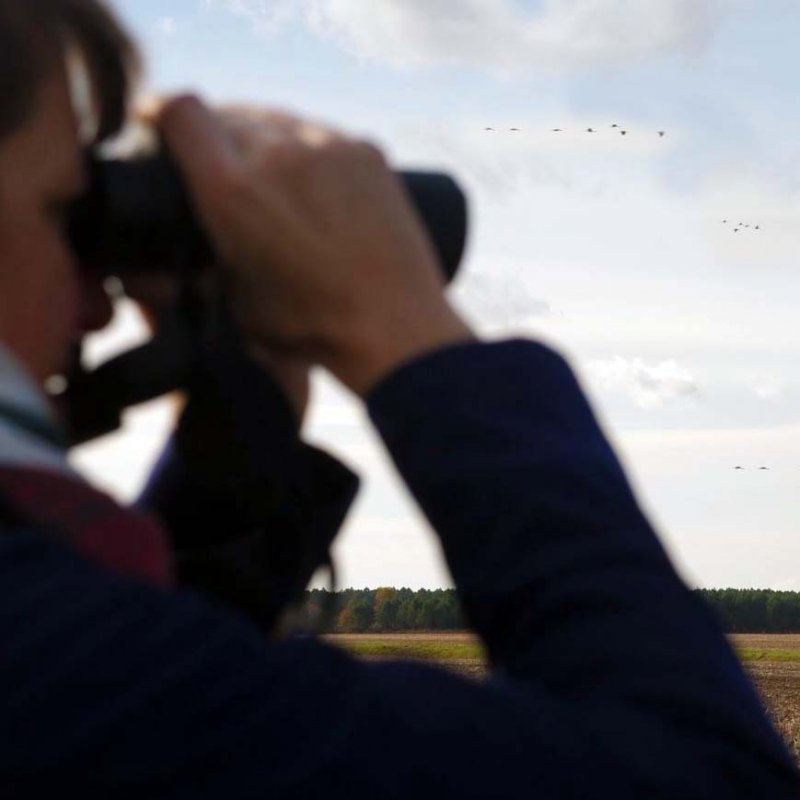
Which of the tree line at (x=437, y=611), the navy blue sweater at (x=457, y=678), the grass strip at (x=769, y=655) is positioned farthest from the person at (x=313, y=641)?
the tree line at (x=437, y=611)

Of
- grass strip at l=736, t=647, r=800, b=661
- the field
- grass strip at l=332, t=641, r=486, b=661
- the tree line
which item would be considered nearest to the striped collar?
the field

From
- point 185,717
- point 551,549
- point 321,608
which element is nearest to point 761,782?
point 551,549

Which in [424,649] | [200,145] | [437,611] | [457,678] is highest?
[200,145]

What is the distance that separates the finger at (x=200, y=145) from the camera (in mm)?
1123

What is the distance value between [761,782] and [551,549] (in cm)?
21

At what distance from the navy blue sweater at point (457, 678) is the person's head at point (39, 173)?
0.80 feet

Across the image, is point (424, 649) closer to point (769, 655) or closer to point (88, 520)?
point (769, 655)

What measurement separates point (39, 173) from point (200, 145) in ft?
0.41

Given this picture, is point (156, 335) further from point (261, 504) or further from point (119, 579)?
point (119, 579)

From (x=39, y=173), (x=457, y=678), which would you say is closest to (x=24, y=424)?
(x=39, y=173)

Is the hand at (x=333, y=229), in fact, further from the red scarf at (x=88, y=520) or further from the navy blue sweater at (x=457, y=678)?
the red scarf at (x=88, y=520)

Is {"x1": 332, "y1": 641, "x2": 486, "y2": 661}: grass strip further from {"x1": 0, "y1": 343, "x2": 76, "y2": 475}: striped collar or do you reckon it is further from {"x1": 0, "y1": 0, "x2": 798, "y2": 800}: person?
{"x1": 0, "y1": 343, "x2": 76, "y2": 475}: striped collar

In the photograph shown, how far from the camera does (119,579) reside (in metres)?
0.88

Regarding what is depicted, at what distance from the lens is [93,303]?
1.26m
